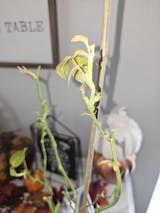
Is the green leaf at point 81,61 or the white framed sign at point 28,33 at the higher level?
the green leaf at point 81,61

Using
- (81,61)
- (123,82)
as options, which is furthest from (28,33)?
(81,61)

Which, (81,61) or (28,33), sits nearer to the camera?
(81,61)

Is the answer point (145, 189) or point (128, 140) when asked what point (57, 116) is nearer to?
point (128, 140)

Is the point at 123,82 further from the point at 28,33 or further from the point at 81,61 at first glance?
the point at 81,61

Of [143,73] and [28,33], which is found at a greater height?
[28,33]

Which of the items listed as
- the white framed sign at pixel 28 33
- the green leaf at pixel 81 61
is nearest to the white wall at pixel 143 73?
the white framed sign at pixel 28 33

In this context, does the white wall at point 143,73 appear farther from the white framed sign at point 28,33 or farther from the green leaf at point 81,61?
the green leaf at point 81,61

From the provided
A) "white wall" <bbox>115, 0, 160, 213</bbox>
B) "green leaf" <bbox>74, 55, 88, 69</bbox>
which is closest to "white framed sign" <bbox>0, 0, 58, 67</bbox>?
"white wall" <bbox>115, 0, 160, 213</bbox>
